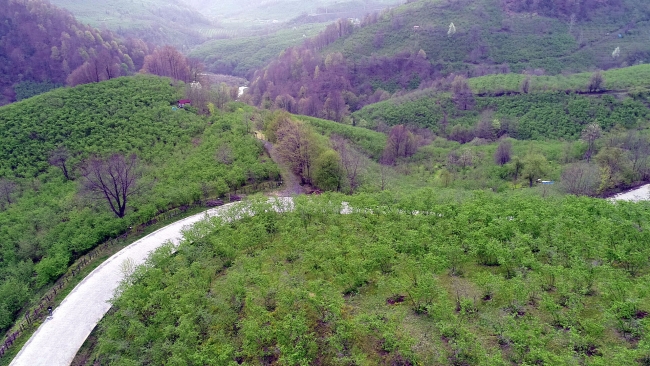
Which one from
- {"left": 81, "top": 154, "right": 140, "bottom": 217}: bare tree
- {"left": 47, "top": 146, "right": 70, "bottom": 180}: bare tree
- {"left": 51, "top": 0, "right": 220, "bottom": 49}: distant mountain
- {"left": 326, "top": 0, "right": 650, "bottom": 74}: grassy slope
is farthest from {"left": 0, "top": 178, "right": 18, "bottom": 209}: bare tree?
{"left": 51, "top": 0, "right": 220, "bottom": 49}: distant mountain

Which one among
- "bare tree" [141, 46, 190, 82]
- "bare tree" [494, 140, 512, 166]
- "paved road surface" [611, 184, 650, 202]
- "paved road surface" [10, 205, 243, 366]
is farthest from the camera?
"bare tree" [141, 46, 190, 82]

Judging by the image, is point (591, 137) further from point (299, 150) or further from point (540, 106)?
point (299, 150)

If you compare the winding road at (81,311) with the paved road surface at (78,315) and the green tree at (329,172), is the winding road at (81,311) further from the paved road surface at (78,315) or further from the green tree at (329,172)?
the green tree at (329,172)

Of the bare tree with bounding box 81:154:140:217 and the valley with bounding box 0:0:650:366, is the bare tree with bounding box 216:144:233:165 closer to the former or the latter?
the valley with bounding box 0:0:650:366

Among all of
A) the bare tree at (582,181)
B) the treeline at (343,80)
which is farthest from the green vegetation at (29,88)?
the bare tree at (582,181)

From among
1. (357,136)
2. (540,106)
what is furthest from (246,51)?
(540,106)

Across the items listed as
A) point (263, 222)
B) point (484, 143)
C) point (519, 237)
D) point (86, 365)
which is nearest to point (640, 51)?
point (484, 143)
